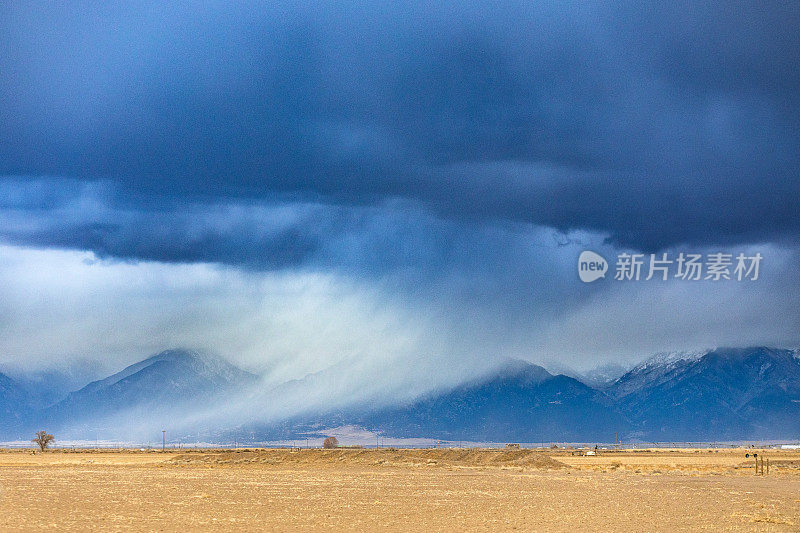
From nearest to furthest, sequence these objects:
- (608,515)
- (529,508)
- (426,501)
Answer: (608,515) → (529,508) → (426,501)

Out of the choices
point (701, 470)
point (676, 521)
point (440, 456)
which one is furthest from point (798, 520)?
point (440, 456)

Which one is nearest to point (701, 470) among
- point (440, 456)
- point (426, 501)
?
point (440, 456)

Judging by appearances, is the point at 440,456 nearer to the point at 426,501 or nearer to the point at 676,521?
the point at 426,501

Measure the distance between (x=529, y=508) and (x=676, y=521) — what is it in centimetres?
879

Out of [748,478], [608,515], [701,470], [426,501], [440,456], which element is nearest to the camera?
[608,515]

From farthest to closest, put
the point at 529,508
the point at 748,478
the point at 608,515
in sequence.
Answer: the point at 748,478 → the point at 529,508 → the point at 608,515

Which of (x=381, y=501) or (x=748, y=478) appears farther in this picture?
(x=748, y=478)

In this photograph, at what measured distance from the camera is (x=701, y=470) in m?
100

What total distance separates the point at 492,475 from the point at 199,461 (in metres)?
56.2

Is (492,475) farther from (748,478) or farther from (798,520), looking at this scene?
(798,520)

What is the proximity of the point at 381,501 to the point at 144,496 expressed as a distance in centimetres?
1555

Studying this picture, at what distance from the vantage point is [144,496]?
194 feet

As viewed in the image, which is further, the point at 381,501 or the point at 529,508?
the point at 381,501

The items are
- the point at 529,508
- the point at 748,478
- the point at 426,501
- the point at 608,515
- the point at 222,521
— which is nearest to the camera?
the point at 222,521
